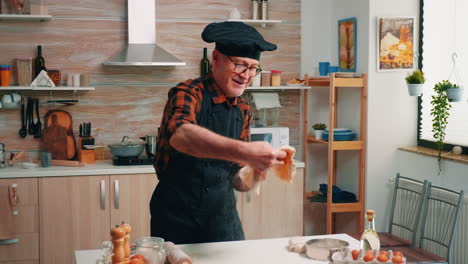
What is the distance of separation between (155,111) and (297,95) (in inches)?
49.4

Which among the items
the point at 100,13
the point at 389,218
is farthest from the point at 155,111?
the point at 389,218

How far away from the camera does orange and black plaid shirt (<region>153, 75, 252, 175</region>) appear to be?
2.01m

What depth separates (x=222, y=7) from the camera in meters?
4.86

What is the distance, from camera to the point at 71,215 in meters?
4.19

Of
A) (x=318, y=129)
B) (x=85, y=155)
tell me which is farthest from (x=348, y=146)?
(x=85, y=155)

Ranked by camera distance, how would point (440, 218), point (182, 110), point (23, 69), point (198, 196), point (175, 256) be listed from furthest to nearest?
point (23, 69) < point (440, 218) < point (198, 196) < point (182, 110) < point (175, 256)

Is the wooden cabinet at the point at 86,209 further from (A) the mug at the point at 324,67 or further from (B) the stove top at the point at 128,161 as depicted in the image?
(A) the mug at the point at 324,67

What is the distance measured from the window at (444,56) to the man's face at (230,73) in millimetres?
2392

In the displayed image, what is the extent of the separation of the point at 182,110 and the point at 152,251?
501mm

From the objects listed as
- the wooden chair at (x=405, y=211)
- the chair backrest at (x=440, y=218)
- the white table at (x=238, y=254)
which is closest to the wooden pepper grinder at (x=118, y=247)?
the white table at (x=238, y=254)

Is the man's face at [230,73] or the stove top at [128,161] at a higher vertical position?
the man's face at [230,73]

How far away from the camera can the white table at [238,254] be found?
2.12 m

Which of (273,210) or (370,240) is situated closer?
(370,240)

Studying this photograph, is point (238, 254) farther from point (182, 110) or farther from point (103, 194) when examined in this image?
point (103, 194)
